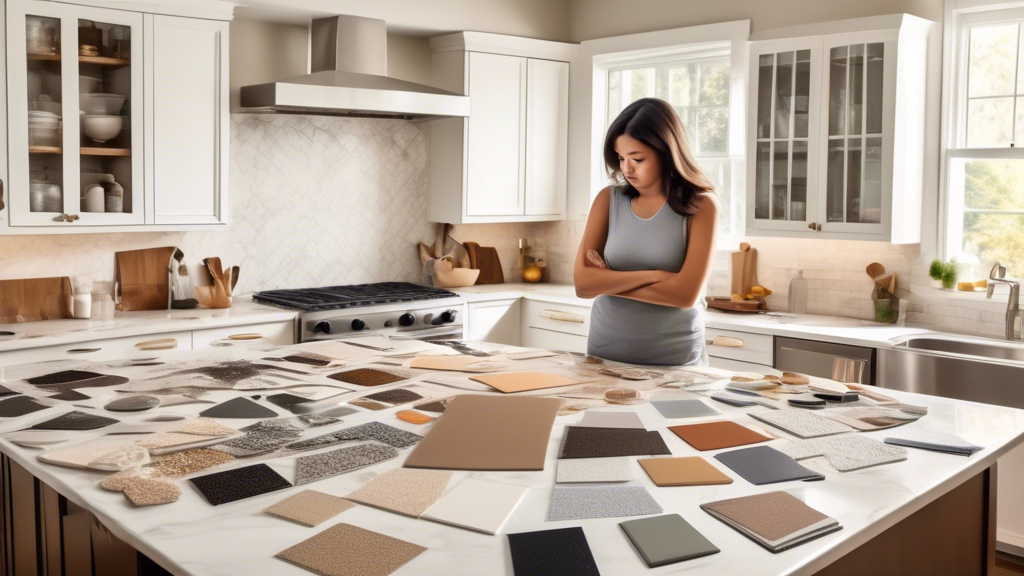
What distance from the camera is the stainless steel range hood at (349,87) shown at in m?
4.30

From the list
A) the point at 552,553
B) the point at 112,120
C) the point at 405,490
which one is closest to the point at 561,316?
the point at 112,120

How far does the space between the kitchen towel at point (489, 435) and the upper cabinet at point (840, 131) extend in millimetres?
2764

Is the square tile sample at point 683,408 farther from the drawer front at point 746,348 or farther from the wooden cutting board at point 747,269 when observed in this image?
the wooden cutting board at point 747,269

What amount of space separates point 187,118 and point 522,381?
266 cm

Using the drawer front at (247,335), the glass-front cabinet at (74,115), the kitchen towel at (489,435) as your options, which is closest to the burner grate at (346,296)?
the drawer front at (247,335)

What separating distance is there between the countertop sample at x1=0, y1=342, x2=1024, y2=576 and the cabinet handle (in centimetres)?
296

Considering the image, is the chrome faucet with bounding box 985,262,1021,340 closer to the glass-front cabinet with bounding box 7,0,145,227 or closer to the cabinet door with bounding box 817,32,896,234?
the cabinet door with bounding box 817,32,896,234

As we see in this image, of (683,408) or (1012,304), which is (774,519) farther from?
(1012,304)

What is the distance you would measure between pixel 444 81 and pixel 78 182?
7.41 feet

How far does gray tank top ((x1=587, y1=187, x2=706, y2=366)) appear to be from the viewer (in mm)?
2953

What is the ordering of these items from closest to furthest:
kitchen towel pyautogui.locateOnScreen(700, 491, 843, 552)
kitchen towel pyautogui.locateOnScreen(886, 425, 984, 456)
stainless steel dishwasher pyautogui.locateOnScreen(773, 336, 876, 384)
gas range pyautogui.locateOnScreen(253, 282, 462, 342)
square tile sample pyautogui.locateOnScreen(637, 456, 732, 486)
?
kitchen towel pyautogui.locateOnScreen(700, 491, 843, 552), square tile sample pyautogui.locateOnScreen(637, 456, 732, 486), kitchen towel pyautogui.locateOnScreen(886, 425, 984, 456), stainless steel dishwasher pyautogui.locateOnScreen(773, 336, 876, 384), gas range pyautogui.locateOnScreen(253, 282, 462, 342)

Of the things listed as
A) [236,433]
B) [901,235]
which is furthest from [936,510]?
[901,235]

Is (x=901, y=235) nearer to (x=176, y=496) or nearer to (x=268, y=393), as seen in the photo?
(x=268, y=393)

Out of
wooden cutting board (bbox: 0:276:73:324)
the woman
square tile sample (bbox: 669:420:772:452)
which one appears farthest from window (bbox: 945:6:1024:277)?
wooden cutting board (bbox: 0:276:73:324)
